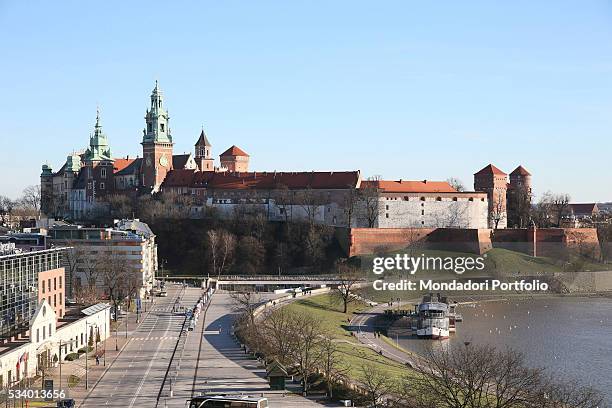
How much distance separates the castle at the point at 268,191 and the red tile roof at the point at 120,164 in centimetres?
10

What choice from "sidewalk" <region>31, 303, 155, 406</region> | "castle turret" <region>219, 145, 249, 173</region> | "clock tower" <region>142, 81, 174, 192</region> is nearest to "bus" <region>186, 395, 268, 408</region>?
"sidewalk" <region>31, 303, 155, 406</region>

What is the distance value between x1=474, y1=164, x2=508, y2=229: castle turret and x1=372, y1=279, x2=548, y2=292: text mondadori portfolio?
831 inches

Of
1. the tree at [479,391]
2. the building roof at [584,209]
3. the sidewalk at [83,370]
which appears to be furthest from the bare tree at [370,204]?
the building roof at [584,209]

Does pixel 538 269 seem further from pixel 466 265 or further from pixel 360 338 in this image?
pixel 360 338

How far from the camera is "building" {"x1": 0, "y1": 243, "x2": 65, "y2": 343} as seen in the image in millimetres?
36312

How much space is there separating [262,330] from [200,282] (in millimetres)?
28975

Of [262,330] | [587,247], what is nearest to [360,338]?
[262,330]

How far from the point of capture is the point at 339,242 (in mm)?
80188

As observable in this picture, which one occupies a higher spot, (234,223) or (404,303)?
(234,223)

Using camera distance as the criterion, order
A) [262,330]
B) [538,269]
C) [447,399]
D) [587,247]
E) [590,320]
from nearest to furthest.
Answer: [447,399]
[262,330]
[590,320]
[538,269]
[587,247]

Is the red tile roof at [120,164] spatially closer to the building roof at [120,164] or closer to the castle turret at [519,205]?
the building roof at [120,164]

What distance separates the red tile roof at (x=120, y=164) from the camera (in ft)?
321

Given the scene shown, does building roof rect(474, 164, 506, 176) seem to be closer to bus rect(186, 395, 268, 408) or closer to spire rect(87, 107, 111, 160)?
spire rect(87, 107, 111, 160)

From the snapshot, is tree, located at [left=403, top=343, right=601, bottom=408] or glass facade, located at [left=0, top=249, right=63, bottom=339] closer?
tree, located at [left=403, top=343, right=601, bottom=408]
